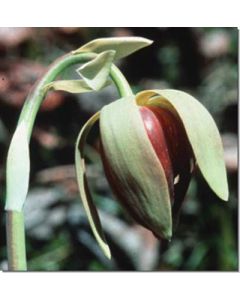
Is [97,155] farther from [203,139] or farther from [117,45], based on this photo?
[203,139]

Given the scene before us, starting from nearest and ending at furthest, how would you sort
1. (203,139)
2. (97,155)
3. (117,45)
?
(203,139), (117,45), (97,155)

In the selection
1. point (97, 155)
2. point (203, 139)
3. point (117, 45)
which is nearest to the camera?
point (203, 139)

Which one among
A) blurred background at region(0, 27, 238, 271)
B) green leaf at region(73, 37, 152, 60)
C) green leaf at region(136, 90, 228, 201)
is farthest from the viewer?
blurred background at region(0, 27, 238, 271)

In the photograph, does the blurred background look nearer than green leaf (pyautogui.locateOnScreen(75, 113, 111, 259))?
No

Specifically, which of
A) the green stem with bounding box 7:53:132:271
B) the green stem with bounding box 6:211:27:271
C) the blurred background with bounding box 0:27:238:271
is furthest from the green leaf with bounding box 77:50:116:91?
the blurred background with bounding box 0:27:238:271

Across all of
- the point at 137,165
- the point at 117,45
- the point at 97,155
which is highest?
the point at 117,45

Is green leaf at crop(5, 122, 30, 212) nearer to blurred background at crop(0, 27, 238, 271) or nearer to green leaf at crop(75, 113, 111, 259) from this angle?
green leaf at crop(75, 113, 111, 259)

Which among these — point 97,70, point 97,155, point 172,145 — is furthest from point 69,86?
point 97,155

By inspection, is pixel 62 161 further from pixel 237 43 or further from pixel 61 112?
pixel 237 43
